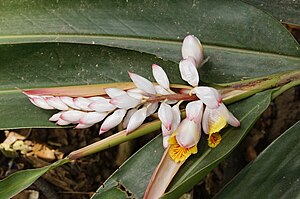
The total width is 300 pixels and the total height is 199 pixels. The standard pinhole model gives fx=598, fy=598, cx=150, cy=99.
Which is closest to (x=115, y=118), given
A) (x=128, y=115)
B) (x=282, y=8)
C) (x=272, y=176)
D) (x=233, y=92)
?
(x=128, y=115)

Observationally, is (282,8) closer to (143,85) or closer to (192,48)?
(192,48)

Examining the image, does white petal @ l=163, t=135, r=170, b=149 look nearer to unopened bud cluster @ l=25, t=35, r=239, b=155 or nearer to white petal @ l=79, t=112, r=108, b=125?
unopened bud cluster @ l=25, t=35, r=239, b=155

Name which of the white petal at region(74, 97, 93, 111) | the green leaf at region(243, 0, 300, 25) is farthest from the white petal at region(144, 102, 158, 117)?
the green leaf at region(243, 0, 300, 25)

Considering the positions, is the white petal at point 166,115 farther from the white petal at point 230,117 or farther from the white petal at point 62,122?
the white petal at point 62,122

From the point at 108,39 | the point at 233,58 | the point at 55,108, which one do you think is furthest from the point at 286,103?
the point at 55,108

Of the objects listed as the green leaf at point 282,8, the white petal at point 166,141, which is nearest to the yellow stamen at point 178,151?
the white petal at point 166,141

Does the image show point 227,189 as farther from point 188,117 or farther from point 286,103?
point 286,103
